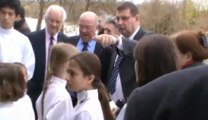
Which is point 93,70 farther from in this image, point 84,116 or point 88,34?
point 88,34

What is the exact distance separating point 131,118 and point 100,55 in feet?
12.9

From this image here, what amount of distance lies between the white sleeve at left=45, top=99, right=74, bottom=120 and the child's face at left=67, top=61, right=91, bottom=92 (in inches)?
10.0

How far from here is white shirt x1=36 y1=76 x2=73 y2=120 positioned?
3.31m

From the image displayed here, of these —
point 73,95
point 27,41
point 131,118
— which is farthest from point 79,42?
point 131,118

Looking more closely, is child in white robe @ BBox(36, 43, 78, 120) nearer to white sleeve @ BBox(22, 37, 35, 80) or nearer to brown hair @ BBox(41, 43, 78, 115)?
brown hair @ BBox(41, 43, 78, 115)

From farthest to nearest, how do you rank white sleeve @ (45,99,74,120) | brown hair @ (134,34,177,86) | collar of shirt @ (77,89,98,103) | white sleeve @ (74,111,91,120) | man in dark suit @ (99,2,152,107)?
man in dark suit @ (99,2,152,107) → white sleeve @ (45,99,74,120) → collar of shirt @ (77,89,98,103) → white sleeve @ (74,111,91,120) → brown hair @ (134,34,177,86)

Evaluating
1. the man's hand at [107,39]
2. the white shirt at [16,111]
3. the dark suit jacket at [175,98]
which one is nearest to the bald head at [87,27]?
the man's hand at [107,39]

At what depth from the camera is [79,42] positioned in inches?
212

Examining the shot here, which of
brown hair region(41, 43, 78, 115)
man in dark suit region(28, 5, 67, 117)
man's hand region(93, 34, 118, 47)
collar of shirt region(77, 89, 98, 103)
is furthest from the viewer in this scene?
man in dark suit region(28, 5, 67, 117)

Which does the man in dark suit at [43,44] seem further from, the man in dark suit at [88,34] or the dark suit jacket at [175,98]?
the dark suit jacket at [175,98]

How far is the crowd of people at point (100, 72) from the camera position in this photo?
4.08ft

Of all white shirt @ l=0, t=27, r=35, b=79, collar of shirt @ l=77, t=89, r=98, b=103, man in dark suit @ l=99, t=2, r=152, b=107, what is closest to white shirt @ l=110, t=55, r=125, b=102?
man in dark suit @ l=99, t=2, r=152, b=107

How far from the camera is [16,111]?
3098 millimetres

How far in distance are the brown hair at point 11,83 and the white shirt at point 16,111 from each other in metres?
0.05
